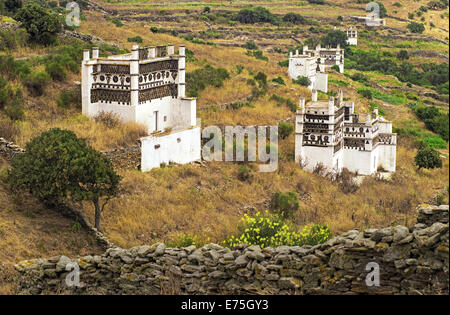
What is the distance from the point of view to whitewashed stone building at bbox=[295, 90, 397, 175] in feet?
88.6

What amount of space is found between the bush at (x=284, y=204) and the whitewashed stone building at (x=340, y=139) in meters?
4.69

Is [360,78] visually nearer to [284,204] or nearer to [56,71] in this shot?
[56,71]

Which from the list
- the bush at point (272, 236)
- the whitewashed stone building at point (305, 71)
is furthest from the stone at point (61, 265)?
the whitewashed stone building at point (305, 71)

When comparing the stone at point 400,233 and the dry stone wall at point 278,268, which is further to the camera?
the stone at point 400,233

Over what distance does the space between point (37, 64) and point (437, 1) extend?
80970mm

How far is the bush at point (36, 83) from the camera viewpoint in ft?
78.9

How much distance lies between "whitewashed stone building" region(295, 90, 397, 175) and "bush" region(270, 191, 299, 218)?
4.69 meters

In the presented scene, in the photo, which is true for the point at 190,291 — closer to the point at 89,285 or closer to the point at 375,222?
the point at 89,285

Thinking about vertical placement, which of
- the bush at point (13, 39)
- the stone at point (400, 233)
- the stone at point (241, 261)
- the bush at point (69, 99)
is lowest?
the bush at point (69, 99)

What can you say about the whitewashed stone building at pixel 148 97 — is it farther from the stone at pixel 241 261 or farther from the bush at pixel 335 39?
the bush at pixel 335 39

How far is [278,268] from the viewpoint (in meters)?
10.3

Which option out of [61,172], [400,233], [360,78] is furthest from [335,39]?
[400,233]

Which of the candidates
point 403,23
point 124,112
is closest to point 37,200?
point 124,112

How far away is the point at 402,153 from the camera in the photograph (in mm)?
33594
